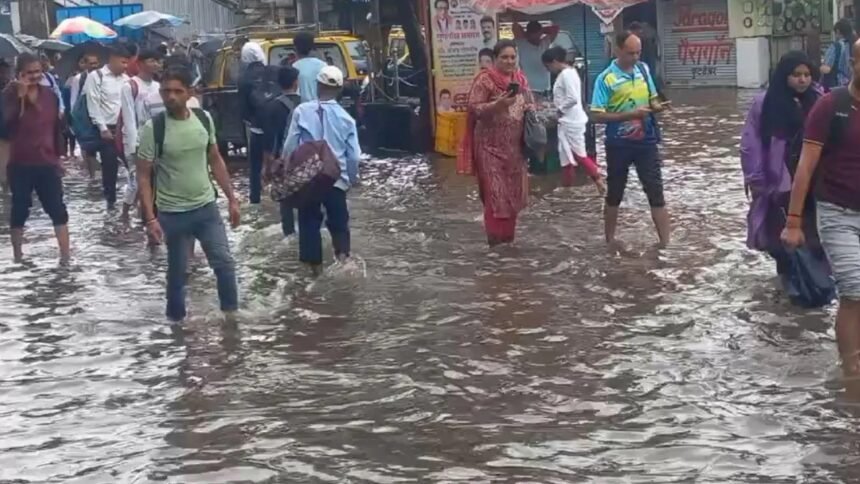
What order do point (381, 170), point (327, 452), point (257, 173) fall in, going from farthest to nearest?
point (381, 170)
point (257, 173)
point (327, 452)

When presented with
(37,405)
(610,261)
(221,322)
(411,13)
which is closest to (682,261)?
(610,261)

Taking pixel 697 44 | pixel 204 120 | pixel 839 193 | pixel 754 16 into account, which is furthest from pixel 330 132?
pixel 697 44

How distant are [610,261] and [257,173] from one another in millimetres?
4458

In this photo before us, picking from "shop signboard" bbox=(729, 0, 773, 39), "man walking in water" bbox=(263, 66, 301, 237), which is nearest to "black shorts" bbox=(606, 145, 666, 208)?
"man walking in water" bbox=(263, 66, 301, 237)

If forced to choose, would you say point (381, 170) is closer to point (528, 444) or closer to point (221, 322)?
point (221, 322)

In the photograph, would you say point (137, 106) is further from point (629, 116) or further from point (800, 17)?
point (800, 17)

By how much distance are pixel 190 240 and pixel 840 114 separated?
404 centimetres

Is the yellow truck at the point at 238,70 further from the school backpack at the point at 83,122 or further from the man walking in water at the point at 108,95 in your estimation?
the man walking in water at the point at 108,95

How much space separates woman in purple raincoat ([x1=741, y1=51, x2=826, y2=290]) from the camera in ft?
27.4

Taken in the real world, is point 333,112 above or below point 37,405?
above

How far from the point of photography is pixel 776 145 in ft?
28.0

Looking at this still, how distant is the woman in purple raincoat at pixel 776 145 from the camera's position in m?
8.35

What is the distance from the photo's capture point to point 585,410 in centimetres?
673

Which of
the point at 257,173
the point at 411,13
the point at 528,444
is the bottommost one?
the point at 528,444
